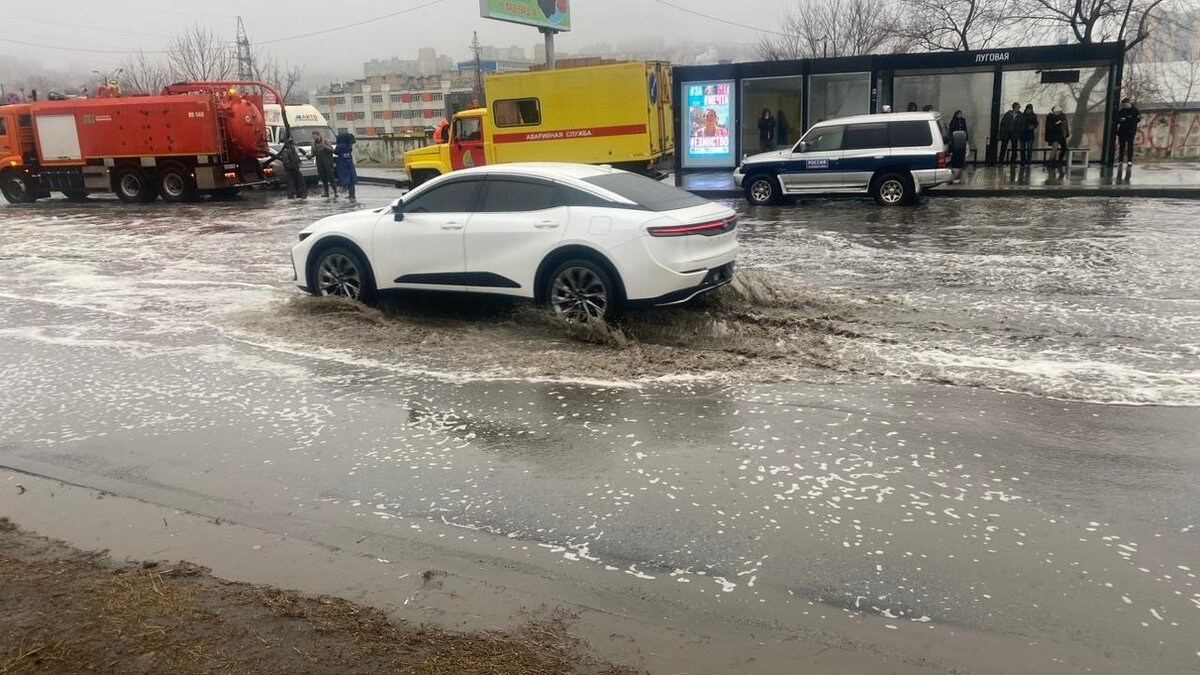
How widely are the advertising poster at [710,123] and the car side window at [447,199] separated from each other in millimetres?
17293

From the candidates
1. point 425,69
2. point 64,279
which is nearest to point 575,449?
point 64,279

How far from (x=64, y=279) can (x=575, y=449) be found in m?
10.4

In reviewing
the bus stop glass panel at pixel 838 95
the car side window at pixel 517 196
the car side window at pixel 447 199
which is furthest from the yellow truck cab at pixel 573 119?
the car side window at pixel 517 196

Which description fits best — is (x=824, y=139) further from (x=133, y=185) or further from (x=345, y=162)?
(x=133, y=185)

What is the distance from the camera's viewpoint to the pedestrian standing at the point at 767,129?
23.9 meters

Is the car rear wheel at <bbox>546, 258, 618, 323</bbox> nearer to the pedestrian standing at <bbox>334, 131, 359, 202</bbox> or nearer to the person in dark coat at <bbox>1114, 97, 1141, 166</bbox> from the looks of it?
the pedestrian standing at <bbox>334, 131, 359, 202</bbox>

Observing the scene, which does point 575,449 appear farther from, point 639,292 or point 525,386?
point 639,292

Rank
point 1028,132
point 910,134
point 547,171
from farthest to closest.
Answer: point 1028,132 → point 910,134 → point 547,171

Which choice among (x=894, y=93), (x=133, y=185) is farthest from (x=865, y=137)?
(x=133, y=185)

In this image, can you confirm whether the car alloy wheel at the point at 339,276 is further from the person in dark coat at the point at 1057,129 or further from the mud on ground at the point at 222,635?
the person in dark coat at the point at 1057,129

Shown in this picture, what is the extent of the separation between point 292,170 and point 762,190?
41.2ft

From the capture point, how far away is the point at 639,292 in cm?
782

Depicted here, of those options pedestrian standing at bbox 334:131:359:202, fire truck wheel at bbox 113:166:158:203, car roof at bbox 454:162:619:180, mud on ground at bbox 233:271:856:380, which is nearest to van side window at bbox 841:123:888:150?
mud on ground at bbox 233:271:856:380

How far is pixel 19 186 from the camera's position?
1064 inches
